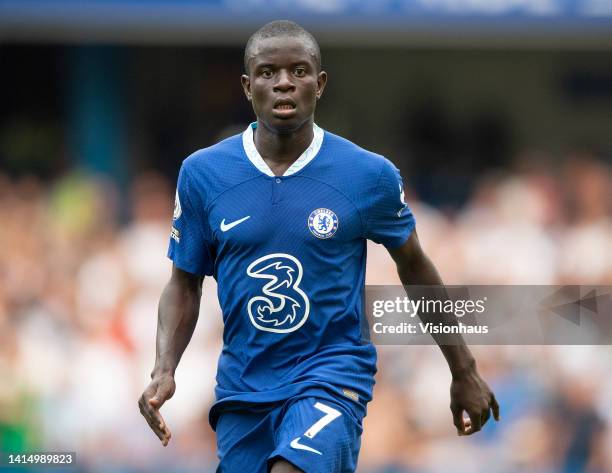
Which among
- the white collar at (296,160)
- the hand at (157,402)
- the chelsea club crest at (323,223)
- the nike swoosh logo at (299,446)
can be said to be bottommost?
the nike swoosh logo at (299,446)

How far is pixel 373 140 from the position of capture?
42.9ft

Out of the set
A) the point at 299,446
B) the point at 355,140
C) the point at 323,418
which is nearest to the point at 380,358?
the point at 355,140

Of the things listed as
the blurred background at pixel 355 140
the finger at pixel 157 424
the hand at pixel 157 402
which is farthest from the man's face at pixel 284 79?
the blurred background at pixel 355 140

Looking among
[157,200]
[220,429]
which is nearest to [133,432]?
[157,200]

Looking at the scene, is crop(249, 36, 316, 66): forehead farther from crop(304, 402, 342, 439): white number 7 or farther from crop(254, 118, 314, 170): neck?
crop(304, 402, 342, 439): white number 7

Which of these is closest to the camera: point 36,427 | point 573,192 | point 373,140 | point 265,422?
point 265,422

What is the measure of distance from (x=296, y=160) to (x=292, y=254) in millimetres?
416

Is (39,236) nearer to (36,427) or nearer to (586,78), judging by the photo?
(36,427)

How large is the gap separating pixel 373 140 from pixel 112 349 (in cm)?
354

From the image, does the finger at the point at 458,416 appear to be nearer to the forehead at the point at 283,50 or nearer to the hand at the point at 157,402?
the hand at the point at 157,402

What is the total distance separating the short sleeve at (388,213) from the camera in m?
5.73

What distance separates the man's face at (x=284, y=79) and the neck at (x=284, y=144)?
0.26 ft

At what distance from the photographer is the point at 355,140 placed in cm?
1310

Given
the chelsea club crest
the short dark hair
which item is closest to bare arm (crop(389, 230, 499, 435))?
the chelsea club crest
